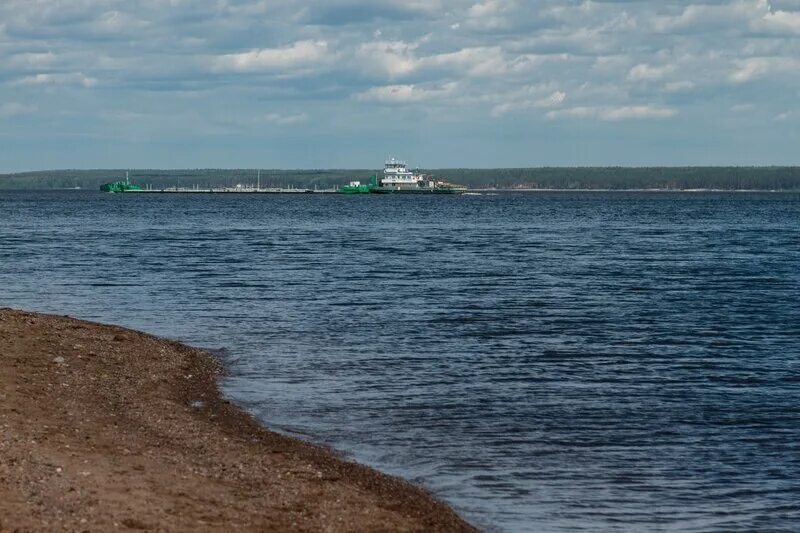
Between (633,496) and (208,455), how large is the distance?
5.42 m

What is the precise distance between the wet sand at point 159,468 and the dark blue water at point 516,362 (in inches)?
40.2

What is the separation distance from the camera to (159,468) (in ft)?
48.3

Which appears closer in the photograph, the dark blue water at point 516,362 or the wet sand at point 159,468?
the wet sand at point 159,468

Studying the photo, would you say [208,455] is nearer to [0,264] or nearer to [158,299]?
[158,299]

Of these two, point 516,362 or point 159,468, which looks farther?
point 516,362

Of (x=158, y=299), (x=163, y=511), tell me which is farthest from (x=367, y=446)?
(x=158, y=299)

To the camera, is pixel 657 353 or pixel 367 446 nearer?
pixel 367 446

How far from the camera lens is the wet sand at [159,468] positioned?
41.5 feet

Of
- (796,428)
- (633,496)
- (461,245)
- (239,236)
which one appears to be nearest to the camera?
(633,496)

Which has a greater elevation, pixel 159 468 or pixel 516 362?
pixel 159 468

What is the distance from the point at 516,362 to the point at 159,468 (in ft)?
42.7

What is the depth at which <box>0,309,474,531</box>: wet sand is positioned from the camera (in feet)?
41.5

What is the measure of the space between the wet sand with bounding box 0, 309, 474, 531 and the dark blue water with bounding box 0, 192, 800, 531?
40.2 inches

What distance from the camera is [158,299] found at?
40344 millimetres
